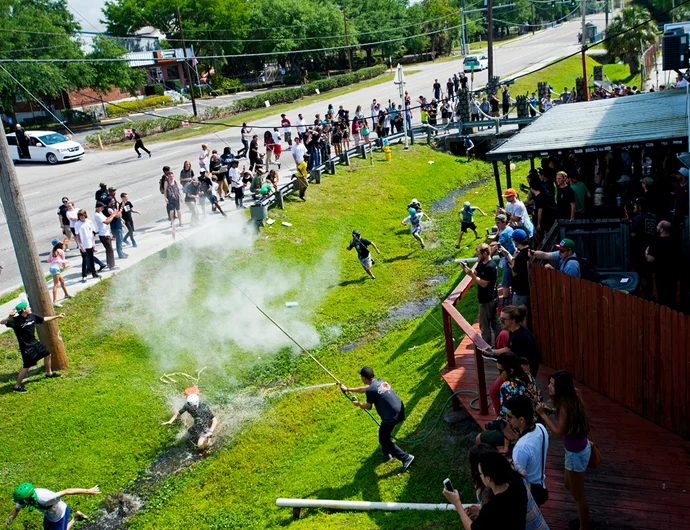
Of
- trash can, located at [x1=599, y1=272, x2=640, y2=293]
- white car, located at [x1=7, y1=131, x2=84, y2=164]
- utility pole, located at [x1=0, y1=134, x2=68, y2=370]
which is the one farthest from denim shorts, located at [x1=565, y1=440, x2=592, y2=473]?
white car, located at [x1=7, y1=131, x2=84, y2=164]

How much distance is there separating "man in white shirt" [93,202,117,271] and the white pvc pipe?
9.83 metres

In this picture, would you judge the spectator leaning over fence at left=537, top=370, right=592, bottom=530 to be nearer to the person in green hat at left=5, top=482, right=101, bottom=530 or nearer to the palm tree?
the person in green hat at left=5, top=482, right=101, bottom=530

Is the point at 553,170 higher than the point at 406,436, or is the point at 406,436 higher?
the point at 553,170

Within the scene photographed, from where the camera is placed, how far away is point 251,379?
13.7 m

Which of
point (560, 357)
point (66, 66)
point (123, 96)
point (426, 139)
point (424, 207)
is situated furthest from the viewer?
point (123, 96)

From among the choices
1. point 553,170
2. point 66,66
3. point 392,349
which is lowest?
point 392,349

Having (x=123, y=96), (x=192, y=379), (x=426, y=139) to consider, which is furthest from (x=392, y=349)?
(x=123, y=96)

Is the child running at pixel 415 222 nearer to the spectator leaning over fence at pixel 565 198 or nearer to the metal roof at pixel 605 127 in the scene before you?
the metal roof at pixel 605 127

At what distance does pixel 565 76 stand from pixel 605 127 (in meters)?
45.6

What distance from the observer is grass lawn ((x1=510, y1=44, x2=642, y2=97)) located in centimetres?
4897

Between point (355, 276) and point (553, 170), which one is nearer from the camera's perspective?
point (553, 170)

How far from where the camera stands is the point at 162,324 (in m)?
15.2

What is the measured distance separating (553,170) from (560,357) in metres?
6.50

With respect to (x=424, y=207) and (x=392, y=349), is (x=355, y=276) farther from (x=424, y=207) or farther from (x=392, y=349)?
(x=424, y=207)
